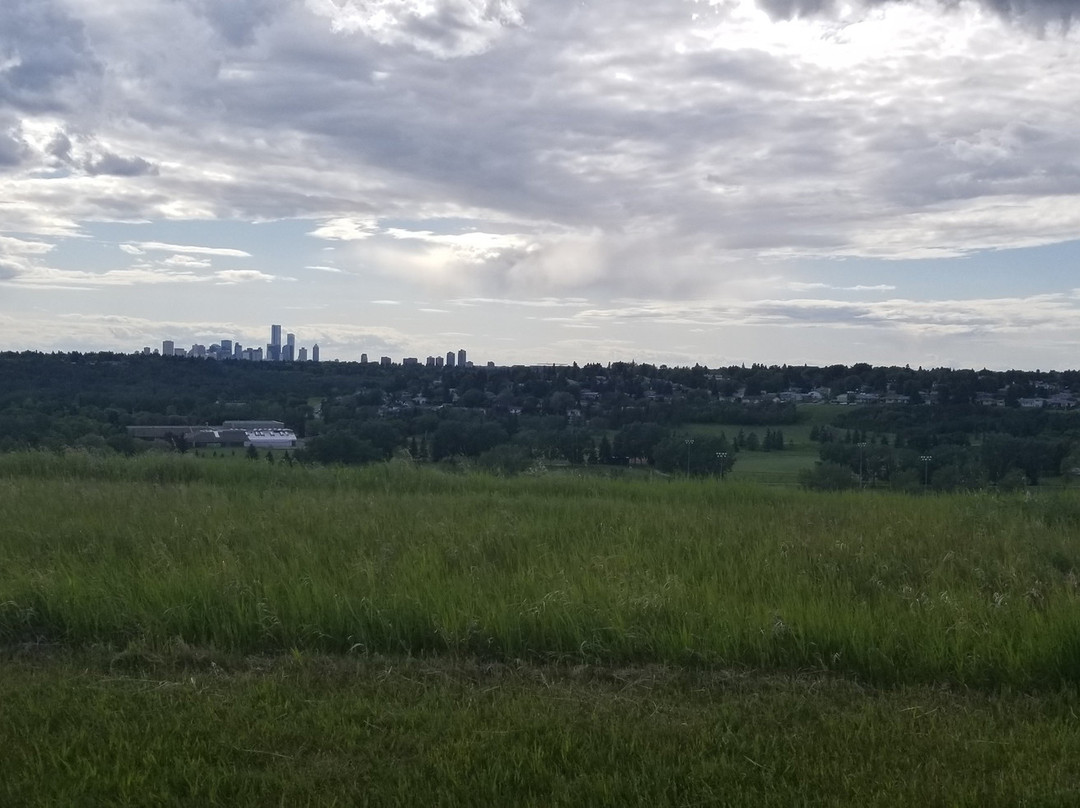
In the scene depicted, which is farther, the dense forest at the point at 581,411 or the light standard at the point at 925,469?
the dense forest at the point at 581,411

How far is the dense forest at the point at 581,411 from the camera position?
58.7ft

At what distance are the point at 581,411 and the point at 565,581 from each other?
1691 centimetres

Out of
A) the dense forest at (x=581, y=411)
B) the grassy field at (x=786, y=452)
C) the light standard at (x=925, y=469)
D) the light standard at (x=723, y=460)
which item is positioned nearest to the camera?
the light standard at (x=925, y=469)

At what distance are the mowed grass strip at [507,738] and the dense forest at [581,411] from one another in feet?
35.0

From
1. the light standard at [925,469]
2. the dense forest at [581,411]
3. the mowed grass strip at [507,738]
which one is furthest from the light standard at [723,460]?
the mowed grass strip at [507,738]

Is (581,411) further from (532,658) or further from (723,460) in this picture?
(532,658)

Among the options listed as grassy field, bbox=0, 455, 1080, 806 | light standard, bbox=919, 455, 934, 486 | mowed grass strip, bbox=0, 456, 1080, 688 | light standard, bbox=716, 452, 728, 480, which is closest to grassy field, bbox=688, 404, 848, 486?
light standard, bbox=716, 452, 728, 480

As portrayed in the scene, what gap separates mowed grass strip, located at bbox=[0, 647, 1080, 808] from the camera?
454cm

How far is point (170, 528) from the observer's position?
10070 millimetres

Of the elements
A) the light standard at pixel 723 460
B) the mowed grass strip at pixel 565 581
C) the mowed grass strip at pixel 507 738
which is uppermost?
the light standard at pixel 723 460

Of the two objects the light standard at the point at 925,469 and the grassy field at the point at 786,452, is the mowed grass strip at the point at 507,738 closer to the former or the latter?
the grassy field at the point at 786,452

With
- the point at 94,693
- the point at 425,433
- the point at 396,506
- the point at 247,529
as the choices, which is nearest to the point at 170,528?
the point at 247,529

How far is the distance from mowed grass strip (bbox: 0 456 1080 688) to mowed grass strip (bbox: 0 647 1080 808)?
43cm

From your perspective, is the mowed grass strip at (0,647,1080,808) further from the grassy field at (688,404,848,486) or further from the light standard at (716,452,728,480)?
the light standard at (716,452,728,480)
